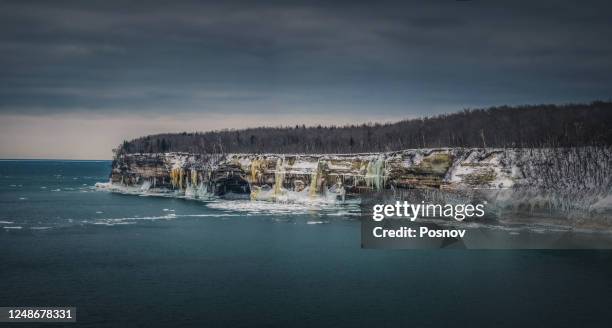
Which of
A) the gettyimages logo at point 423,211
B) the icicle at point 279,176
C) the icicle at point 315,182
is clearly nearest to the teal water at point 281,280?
the gettyimages logo at point 423,211

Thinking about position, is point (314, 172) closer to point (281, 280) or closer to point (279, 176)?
point (279, 176)

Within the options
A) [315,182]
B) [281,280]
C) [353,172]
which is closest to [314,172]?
[315,182]

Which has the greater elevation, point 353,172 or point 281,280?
point 353,172

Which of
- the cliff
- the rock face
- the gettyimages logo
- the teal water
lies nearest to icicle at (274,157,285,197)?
the rock face

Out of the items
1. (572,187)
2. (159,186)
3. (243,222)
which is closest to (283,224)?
(243,222)

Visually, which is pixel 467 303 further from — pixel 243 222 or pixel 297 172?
pixel 297 172

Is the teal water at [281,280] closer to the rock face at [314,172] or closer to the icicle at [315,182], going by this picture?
the rock face at [314,172]
